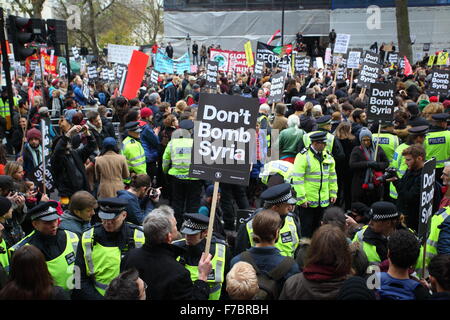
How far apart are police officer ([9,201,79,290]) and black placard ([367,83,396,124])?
19.7 ft

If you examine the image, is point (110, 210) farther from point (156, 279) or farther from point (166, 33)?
point (166, 33)

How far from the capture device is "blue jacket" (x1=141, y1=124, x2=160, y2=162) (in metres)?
9.28

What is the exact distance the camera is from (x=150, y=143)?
368 inches

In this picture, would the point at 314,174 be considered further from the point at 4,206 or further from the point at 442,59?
the point at 442,59

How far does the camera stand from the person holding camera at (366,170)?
311 inches

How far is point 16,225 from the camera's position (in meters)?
5.30

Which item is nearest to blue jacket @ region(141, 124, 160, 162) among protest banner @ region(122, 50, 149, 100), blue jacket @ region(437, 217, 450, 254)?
protest banner @ region(122, 50, 149, 100)

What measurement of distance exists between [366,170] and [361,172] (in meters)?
0.08

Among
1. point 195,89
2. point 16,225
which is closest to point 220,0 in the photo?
point 195,89

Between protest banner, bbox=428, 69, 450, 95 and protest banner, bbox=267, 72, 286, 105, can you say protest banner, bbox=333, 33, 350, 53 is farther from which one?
protest banner, bbox=267, 72, 286, 105

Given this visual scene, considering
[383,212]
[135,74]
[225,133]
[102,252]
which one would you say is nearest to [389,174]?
[383,212]

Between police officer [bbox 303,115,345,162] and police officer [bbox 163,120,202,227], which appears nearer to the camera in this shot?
police officer [bbox 163,120,202,227]

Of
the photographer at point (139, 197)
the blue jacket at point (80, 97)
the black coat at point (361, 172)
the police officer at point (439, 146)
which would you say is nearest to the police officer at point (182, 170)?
the photographer at point (139, 197)
